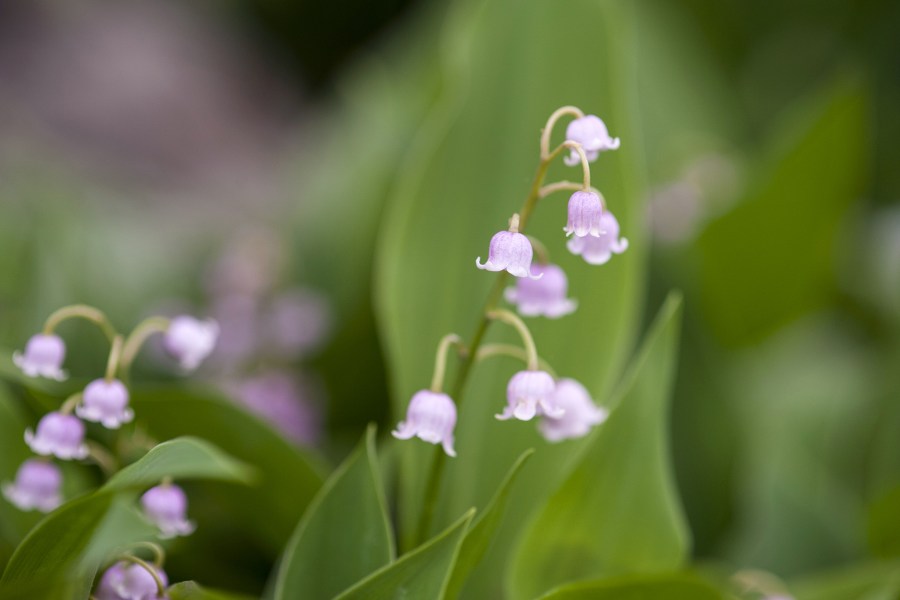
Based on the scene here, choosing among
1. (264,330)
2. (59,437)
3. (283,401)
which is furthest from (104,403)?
(264,330)

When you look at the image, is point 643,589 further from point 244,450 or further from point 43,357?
point 43,357

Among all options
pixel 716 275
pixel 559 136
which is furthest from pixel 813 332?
pixel 559 136


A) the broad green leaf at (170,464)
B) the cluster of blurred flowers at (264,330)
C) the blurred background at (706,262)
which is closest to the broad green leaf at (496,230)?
the blurred background at (706,262)

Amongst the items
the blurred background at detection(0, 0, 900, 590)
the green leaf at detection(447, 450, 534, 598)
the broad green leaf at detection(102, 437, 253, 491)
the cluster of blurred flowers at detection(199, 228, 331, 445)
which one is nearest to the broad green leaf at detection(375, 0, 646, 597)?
the blurred background at detection(0, 0, 900, 590)

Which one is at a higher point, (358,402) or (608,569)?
(358,402)

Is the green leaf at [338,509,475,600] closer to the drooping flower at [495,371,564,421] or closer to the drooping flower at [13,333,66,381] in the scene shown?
the drooping flower at [495,371,564,421]

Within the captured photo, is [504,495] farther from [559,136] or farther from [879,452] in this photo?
[879,452]

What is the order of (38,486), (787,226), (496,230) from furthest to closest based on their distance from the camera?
(787,226)
(496,230)
(38,486)
